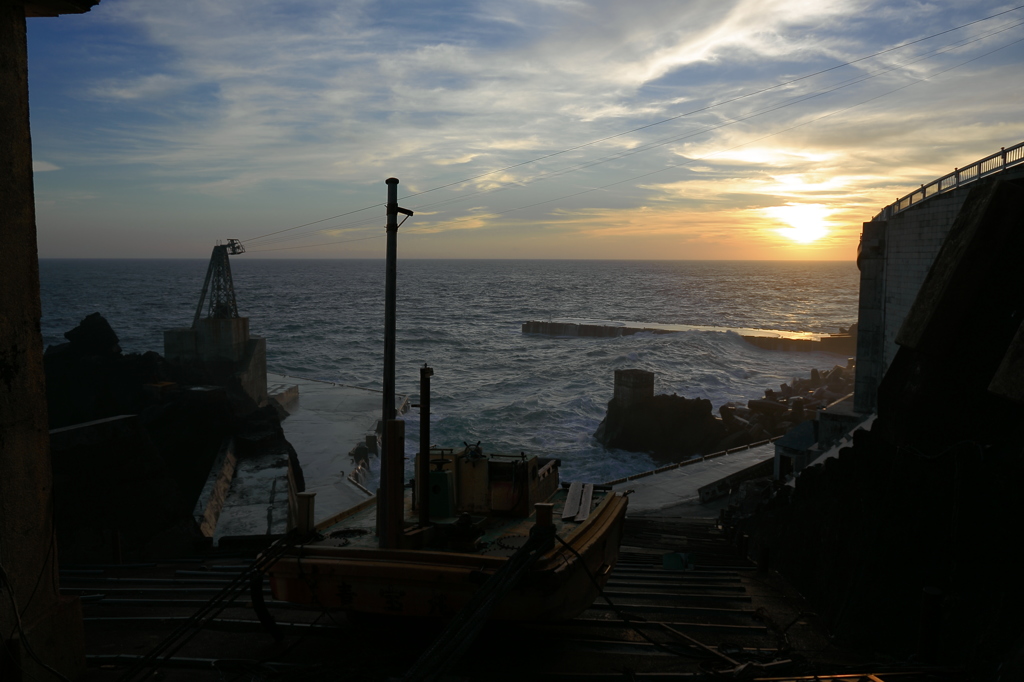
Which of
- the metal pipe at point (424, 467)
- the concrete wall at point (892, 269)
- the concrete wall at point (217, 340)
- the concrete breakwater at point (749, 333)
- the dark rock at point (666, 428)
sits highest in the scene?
the concrete wall at point (892, 269)

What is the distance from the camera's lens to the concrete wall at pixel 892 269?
58.0ft

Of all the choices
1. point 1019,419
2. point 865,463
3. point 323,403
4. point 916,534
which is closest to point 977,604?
point 916,534

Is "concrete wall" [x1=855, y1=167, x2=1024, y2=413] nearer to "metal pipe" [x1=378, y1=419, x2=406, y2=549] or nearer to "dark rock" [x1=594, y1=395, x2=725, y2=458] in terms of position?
"dark rock" [x1=594, y1=395, x2=725, y2=458]

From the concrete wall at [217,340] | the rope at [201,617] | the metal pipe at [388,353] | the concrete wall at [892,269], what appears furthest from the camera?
the concrete wall at [217,340]

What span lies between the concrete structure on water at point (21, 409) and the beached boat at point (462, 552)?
2.24 meters

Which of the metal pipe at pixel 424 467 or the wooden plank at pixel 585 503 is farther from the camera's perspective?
the wooden plank at pixel 585 503

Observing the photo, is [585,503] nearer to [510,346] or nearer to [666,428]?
[666,428]

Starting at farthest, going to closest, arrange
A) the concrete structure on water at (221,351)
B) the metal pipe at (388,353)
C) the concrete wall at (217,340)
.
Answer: the concrete wall at (217,340) → the concrete structure on water at (221,351) → the metal pipe at (388,353)

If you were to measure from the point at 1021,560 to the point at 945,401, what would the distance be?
3541mm

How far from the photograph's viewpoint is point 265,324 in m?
97.1

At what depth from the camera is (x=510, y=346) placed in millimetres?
78625

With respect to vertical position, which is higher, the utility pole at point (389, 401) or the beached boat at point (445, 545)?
the utility pole at point (389, 401)

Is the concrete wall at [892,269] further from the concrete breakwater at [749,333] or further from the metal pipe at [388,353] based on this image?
the concrete breakwater at [749,333]

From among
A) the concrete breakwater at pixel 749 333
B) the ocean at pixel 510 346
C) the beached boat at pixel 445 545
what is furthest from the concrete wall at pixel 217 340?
the concrete breakwater at pixel 749 333
